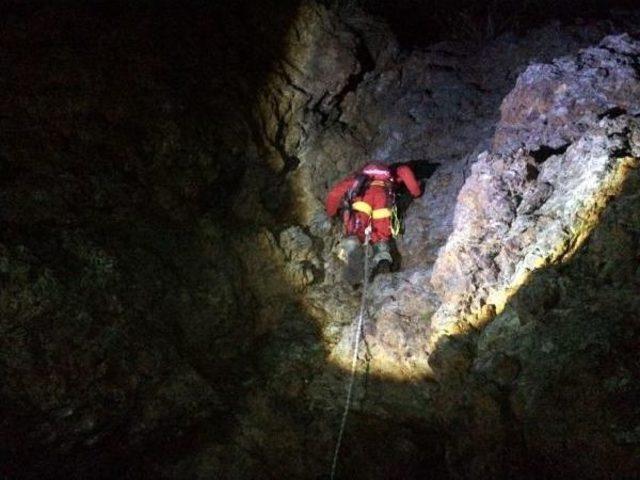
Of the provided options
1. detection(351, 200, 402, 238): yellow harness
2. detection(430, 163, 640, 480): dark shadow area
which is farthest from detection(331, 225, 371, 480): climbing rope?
detection(430, 163, 640, 480): dark shadow area

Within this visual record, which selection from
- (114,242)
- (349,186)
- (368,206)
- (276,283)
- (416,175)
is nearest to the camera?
(114,242)

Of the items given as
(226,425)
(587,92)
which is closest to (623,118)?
(587,92)

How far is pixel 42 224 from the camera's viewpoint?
4359mm

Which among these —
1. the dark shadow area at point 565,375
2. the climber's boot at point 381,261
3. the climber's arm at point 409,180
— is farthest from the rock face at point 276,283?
the climber's arm at point 409,180

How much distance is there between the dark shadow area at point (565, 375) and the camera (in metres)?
3.08

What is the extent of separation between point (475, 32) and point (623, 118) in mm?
5849

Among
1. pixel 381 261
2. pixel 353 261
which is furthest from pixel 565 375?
pixel 353 261

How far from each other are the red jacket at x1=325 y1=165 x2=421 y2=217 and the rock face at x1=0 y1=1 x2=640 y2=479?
288 millimetres

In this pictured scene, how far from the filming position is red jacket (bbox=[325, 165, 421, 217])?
6281mm

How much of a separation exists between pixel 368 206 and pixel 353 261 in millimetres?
754

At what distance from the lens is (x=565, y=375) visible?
3.27 metres

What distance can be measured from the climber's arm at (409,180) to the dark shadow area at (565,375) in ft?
8.71

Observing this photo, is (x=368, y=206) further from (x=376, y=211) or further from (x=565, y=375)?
(x=565, y=375)

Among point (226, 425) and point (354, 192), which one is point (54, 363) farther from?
point (354, 192)
